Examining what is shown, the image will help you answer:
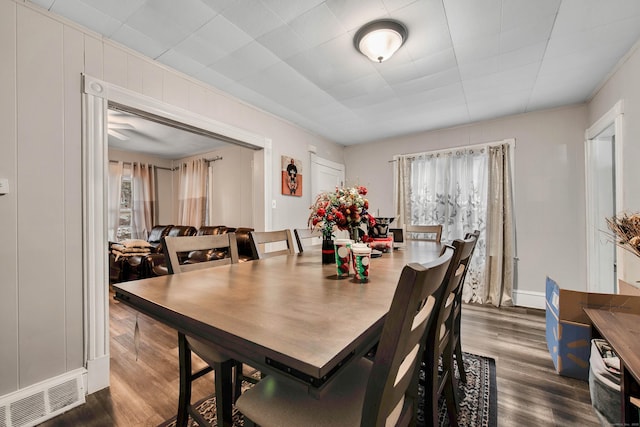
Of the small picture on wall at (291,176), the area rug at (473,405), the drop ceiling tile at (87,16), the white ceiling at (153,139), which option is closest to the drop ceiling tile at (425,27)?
the drop ceiling tile at (87,16)

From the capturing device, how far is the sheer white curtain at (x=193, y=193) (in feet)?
17.8

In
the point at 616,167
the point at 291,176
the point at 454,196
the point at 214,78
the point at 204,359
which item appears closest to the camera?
the point at 204,359

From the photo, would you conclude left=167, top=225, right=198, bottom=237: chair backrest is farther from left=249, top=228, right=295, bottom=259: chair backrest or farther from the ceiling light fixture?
the ceiling light fixture

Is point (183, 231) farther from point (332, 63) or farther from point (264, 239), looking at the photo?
point (332, 63)

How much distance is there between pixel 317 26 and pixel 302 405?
2099mm

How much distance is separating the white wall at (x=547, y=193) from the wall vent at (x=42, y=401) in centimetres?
441

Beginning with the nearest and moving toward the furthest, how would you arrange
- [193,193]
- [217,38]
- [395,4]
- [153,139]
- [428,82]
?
[395,4] < [217,38] < [428,82] < [153,139] < [193,193]

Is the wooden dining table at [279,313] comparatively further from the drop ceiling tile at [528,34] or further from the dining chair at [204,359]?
the drop ceiling tile at [528,34]

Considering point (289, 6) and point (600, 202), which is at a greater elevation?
point (289, 6)

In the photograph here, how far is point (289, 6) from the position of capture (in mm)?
1629

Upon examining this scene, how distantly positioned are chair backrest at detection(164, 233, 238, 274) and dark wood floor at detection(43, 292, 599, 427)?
873mm

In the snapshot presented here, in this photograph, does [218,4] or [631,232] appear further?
[218,4]

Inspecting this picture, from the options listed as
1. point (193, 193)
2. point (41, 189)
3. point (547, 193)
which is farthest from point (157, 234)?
point (547, 193)

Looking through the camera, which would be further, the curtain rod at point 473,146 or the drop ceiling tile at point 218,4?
the curtain rod at point 473,146
